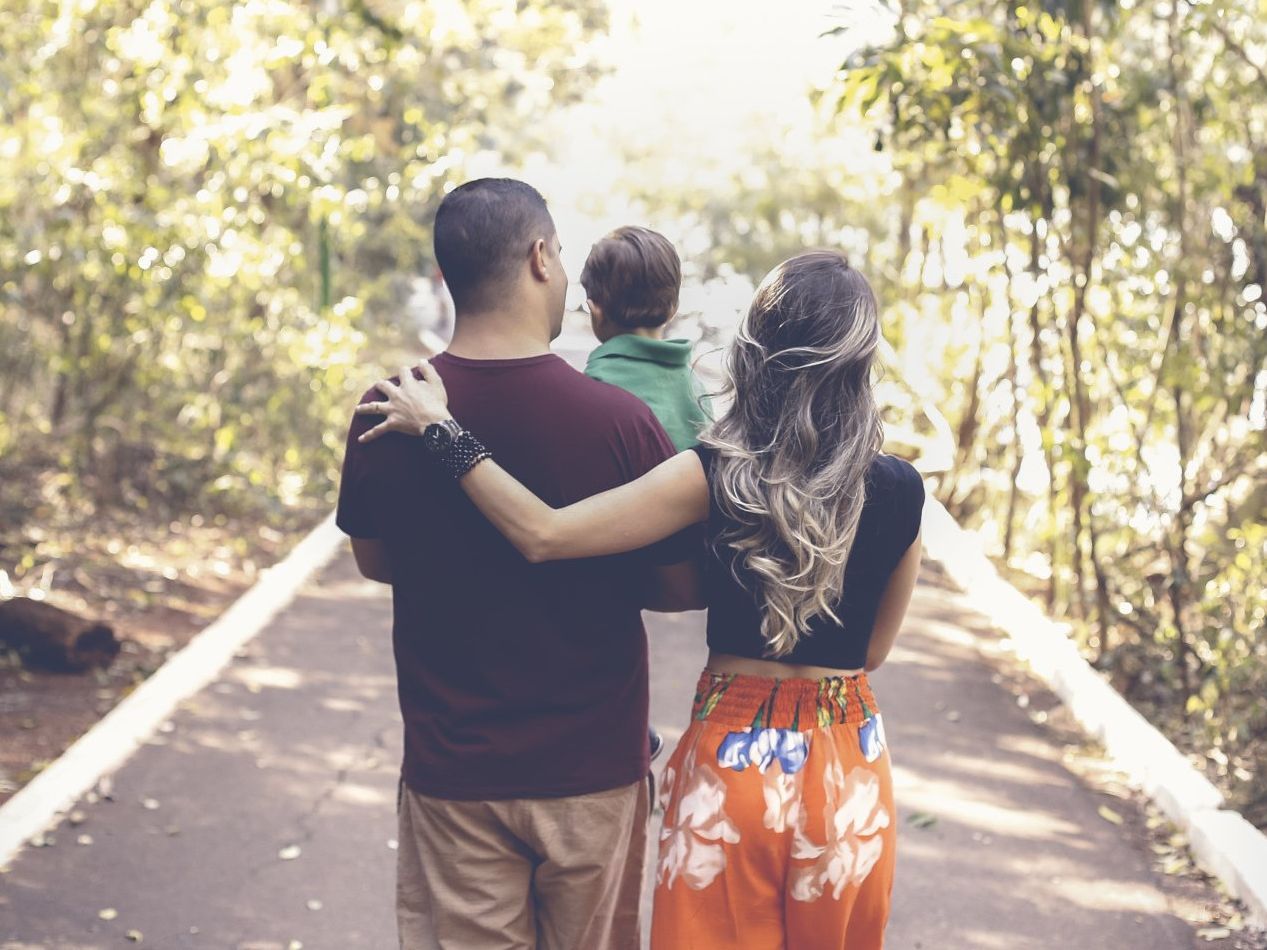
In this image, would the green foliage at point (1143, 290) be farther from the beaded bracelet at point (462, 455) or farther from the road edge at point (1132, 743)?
the beaded bracelet at point (462, 455)

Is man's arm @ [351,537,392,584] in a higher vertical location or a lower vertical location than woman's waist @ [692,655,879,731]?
higher

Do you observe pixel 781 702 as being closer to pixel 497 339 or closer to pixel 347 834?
pixel 497 339

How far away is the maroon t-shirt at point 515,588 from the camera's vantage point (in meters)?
2.76

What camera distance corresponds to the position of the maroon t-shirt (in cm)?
276

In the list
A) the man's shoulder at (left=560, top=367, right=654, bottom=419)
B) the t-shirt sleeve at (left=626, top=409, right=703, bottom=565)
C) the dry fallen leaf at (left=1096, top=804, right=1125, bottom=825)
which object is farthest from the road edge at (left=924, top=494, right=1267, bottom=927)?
the man's shoulder at (left=560, top=367, right=654, bottom=419)

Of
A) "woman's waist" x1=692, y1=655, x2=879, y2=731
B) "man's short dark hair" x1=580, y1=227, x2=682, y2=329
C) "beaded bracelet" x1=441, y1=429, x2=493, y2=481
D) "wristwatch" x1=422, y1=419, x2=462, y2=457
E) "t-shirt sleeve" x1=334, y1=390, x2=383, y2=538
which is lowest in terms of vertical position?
"woman's waist" x1=692, y1=655, x2=879, y2=731

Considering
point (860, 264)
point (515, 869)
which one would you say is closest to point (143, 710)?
point (515, 869)

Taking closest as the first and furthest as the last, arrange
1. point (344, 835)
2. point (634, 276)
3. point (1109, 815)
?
1. point (634, 276)
2. point (344, 835)
3. point (1109, 815)

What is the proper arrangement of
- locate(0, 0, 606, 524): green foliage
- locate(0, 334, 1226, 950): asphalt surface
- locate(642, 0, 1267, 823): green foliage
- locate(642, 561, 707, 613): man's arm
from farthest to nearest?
locate(0, 0, 606, 524): green foliage < locate(642, 0, 1267, 823): green foliage < locate(0, 334, 1226, 950): asphalt surface < locate(642, 561, 707, 613): man's arm

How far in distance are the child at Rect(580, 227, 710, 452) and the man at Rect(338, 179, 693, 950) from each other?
0.63 meters

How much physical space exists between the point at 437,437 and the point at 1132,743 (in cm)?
501

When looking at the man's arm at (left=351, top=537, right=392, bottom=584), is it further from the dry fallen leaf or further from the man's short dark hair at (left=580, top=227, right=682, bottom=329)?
the dry fallen leaf

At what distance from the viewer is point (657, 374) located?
350 cm

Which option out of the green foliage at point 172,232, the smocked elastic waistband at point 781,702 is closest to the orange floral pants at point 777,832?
the smocked elastic waistband at point 781,702
